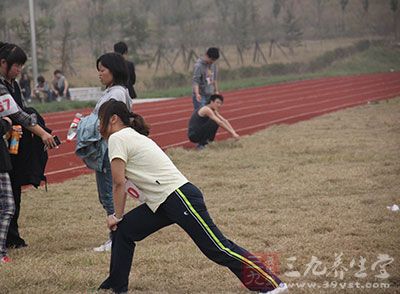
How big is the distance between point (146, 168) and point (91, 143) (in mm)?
1561

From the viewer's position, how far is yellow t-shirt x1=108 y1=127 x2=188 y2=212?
499 centimetres

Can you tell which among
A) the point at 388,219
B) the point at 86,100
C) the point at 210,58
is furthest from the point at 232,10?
the point at 388,219

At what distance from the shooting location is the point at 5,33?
3294 cm

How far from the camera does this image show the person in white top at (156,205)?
4977mm

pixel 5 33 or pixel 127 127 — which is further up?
pixel 127 127

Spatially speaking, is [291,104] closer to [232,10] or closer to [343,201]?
[343,201]

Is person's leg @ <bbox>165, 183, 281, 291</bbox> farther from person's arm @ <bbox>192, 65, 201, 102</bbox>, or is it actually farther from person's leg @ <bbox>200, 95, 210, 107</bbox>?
person's leg @ <bbox>200, 95, 210, 107</bbox>

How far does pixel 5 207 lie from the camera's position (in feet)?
20.7

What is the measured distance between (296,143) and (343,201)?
4.88 meters

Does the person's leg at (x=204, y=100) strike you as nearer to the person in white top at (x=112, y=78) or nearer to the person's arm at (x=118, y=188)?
the person in white top at (x=112, y=78)

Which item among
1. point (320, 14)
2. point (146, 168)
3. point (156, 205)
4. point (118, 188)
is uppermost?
point (146, 168)

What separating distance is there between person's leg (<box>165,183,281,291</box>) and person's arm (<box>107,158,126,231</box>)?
290 mm

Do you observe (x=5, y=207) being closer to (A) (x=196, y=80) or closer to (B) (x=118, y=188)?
(B) (x=118, y=188)

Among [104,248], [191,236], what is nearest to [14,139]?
[104,248]
